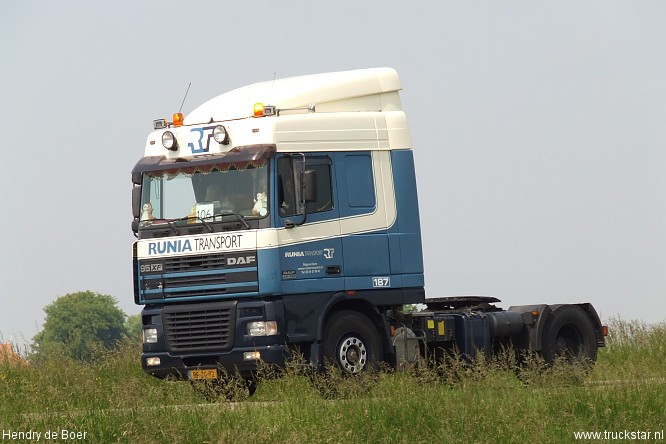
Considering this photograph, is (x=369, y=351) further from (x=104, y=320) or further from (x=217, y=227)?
(x=104, y=320)

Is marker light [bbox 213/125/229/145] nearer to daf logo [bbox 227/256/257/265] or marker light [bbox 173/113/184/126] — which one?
marker light [bbox 173/113/184/126]

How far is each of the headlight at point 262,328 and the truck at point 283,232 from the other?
0.06ft

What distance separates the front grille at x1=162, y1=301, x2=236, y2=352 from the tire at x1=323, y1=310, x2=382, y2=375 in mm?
1286

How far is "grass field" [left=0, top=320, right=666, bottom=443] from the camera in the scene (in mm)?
12211

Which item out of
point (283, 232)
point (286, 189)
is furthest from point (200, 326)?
point (286, 189)

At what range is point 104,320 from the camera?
103 metres

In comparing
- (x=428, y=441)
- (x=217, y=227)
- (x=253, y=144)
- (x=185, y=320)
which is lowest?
(x=428, y=441)

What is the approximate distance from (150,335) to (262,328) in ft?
6.18

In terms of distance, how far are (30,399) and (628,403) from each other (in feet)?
23.7

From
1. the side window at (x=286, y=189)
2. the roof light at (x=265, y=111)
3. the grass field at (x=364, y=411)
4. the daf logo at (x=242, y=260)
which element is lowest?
the grass field at (x=364, y=411)

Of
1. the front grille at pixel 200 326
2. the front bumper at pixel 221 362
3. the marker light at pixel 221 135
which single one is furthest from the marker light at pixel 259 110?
the front bumper at pixel 221 362

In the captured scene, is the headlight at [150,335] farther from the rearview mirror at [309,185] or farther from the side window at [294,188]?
the rearview mirror at [309,185]

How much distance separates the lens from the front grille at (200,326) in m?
16.2

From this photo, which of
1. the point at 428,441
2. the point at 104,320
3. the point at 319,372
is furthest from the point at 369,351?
the point at 104,320
